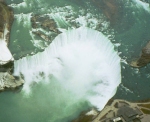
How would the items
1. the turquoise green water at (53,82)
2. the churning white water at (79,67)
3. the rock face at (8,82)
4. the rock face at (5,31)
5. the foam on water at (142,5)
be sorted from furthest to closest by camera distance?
the foam on water at (142,5), the churning white water at (79,67), the rock face at (5,31), the rock face at (8,82), the turquoise green water at (53,82)

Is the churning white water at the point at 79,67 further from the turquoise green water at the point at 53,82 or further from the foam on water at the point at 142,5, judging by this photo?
the foam on water at the point at 142,5

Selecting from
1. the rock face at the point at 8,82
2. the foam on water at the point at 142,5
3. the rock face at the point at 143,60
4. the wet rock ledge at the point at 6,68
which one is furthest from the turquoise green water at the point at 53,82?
the wet rock ledge at the point at 6,68

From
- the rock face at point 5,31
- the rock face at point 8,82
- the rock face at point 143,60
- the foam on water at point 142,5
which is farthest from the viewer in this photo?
the foam on water at point 142,5

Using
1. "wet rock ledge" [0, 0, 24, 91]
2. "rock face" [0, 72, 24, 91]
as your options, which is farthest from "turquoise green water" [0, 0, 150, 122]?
"wet rock ledge" [0, 0, 24, 91]

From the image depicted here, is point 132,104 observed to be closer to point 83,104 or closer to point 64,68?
point 83,104

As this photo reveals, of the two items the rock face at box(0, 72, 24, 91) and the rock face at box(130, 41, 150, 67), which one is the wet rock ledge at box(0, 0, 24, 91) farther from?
the rock face at box(130, 41, 150, 67)

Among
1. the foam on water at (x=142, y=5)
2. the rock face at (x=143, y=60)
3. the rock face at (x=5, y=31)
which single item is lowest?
the rock face at (x=143, y=60)
